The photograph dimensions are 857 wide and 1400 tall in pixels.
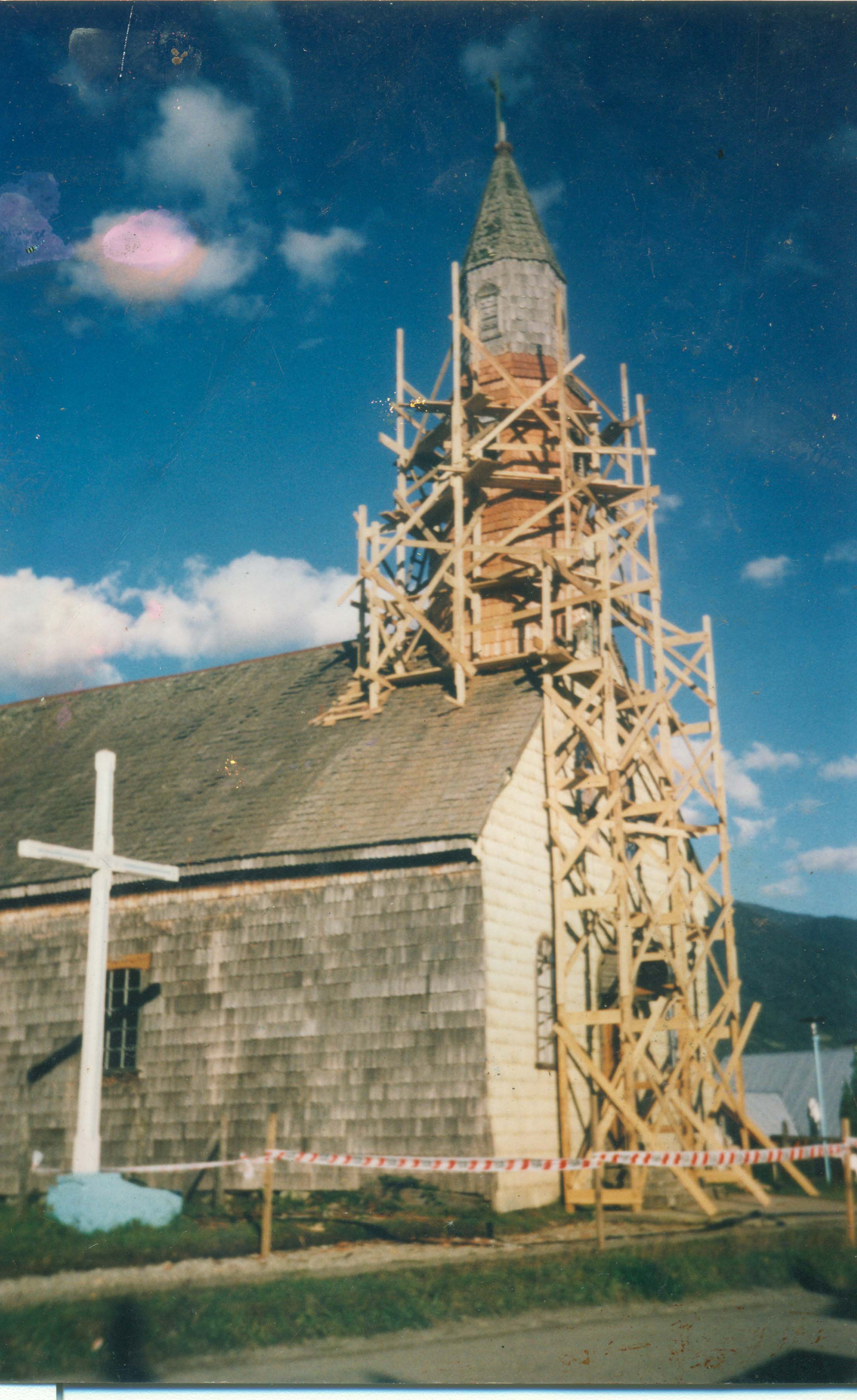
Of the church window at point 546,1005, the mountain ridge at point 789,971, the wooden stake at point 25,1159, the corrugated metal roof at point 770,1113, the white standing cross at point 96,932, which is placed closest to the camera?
the white standing cross at point 96,932

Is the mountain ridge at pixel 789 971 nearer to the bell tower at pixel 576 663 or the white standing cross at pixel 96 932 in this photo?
the bell tower at pixel 576 663

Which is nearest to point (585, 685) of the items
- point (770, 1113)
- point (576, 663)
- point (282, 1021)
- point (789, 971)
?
point (576, 663)

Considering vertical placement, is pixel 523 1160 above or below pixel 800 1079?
above

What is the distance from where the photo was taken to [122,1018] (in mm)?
18188

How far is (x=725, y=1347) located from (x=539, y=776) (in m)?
9.99

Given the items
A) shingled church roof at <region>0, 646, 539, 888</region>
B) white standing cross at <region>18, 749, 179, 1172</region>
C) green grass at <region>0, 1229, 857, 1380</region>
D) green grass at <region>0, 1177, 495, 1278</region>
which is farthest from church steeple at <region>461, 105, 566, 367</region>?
green grass at <region>0, 1229, 857, 1380</region>

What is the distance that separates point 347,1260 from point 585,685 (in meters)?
11.8

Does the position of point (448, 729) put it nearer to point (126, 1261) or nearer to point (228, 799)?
point (228, 799)

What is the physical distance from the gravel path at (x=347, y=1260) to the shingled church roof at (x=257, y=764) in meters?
5.10

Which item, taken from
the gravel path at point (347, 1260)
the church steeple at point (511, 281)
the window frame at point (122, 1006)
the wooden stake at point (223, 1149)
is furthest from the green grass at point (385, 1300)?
the church steeple at point (511, 281)

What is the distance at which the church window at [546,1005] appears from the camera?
54.6 ft

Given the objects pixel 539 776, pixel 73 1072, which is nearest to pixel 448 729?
pixel 539 776

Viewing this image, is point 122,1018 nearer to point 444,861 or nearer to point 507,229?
point 444,861

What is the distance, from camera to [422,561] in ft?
77.8
